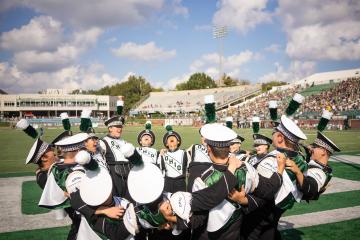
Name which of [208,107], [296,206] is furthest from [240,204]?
[296,206]

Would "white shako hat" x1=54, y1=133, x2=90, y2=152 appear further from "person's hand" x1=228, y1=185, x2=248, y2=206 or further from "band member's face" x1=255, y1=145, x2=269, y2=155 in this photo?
"band member's face" x1=255, y1=145, x2=269, y2=155

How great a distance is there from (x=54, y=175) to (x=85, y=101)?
9258cm

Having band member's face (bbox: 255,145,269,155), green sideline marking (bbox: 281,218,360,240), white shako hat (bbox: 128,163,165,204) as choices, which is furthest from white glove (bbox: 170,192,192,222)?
green sideline marking (bbox: 281,218,360,240)

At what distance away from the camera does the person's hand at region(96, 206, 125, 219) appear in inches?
112

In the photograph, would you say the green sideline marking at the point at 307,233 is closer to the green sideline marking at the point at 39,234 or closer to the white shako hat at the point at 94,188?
the green sideline marking at the point at 39,234

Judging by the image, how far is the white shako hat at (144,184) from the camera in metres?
2.55

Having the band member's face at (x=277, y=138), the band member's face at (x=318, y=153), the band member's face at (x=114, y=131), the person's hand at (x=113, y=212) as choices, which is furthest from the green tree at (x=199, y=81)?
the person's hand at (x=113, y=212)

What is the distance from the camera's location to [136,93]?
11231 centimetres

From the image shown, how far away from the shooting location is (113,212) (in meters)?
→ 2.85

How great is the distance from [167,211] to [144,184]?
1.09ft

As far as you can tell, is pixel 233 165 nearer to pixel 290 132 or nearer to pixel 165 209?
pixel 165 209

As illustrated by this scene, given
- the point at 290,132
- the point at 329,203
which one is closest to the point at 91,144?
the point at 290,132

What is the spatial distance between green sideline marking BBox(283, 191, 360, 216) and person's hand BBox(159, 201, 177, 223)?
5.63m

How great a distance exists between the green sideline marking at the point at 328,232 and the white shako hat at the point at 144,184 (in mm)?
4454
